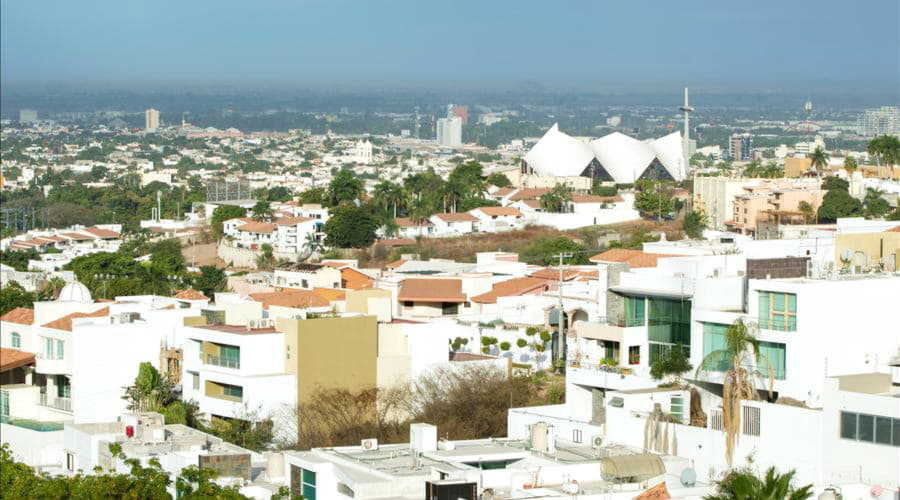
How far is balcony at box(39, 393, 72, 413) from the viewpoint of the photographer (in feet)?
77.3

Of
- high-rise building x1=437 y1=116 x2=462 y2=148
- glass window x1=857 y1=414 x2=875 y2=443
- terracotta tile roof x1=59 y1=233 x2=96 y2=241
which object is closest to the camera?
glass window x1=857 y1=414 x2=875 y2=443

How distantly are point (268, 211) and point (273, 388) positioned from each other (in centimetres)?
3637

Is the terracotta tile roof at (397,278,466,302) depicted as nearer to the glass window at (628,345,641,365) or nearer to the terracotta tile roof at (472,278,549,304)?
the terracotta tile roof at (472,278,549,304)

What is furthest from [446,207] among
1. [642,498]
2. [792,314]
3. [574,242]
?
[642,498]

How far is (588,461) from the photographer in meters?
14.1

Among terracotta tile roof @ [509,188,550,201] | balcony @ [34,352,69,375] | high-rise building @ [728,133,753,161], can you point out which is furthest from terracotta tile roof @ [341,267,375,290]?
high-rise building @ [728,133,753,161]

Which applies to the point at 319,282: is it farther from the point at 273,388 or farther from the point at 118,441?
the point at 118,441

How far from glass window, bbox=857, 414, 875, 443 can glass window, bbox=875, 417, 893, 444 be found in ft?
0.13

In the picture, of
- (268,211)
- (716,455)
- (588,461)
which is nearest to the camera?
(588,461)

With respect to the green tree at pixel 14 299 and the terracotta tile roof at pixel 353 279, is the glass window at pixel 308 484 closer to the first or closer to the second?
the terracotta tile roof at pixel 353 279

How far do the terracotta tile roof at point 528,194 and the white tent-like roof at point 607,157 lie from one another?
9.50 metres

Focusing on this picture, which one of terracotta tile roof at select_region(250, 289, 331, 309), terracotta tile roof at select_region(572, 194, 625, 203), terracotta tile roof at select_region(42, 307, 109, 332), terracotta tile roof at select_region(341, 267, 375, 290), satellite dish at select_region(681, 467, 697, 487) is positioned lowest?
terracotta tile roof at select_region(341, 267, 375, 290)

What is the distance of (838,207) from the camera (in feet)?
145

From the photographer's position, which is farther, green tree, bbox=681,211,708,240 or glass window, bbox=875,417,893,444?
green tree, bbox=681,211,708,240
